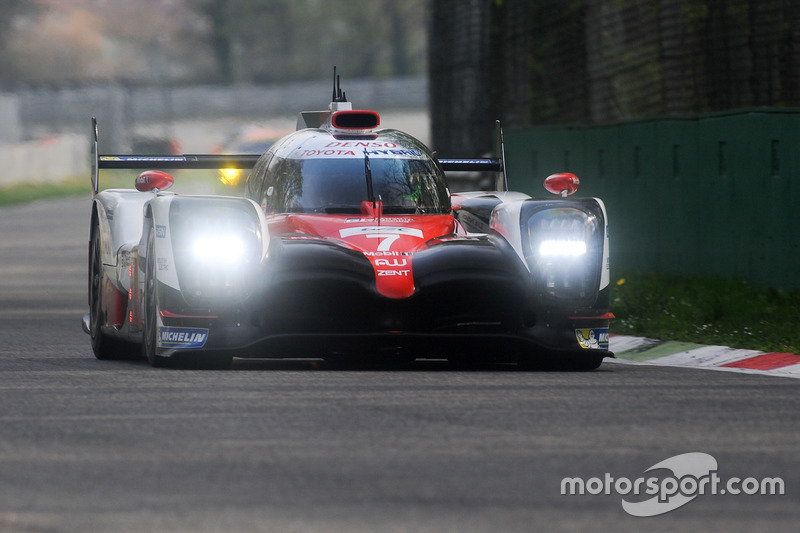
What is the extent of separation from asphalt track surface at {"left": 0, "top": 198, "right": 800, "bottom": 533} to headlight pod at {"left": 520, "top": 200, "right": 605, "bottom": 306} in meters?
0.50

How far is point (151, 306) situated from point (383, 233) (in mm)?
1354

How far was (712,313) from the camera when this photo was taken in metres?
12.5

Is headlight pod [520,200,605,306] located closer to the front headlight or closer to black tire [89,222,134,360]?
the front headlight

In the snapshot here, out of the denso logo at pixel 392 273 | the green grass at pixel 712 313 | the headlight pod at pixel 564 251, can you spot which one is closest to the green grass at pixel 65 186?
the green grass at pixel 712 313

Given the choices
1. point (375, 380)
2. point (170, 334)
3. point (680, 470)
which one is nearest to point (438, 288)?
point (375, 380)

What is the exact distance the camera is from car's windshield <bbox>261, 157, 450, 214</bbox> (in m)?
10.9

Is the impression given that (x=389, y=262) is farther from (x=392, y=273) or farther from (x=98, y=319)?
(x=98, y=319)

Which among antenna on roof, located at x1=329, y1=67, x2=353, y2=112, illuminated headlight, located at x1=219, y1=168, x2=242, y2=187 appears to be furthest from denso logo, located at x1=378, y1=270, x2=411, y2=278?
illuminated headlight, located at x1=219, y1=168, x2=242, y2=187

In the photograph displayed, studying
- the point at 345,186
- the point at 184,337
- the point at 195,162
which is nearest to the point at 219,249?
the point at 184,337

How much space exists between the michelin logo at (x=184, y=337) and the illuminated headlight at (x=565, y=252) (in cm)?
185

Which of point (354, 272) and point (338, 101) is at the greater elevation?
point (338, 101)

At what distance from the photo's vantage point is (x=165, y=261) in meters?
9.98

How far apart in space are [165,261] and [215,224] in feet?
1.10

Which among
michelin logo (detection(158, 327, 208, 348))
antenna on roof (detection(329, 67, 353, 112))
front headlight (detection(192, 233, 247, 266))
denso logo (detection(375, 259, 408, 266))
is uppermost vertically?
antenna on roof (detection(329, 67, 353, 112))
